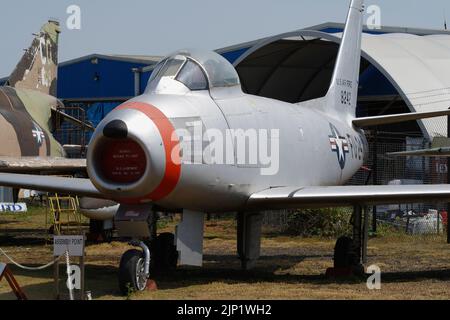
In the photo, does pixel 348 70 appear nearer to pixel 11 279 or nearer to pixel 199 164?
pixel 199 164

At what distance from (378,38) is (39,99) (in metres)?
13.7

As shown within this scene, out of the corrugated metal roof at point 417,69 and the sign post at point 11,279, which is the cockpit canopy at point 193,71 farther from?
the corrugated metal roof at point 417,69

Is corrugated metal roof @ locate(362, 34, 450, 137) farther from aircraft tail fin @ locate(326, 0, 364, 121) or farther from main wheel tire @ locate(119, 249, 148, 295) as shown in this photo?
main wheel tire @ locate(119, 249, 148, 295)

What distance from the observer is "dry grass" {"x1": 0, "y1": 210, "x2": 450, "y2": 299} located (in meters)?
9.35

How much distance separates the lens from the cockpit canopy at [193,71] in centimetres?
1043

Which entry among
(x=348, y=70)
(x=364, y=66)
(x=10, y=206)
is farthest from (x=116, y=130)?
(x=364, y=66)

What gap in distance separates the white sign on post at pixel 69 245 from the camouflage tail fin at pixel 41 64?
12561mm

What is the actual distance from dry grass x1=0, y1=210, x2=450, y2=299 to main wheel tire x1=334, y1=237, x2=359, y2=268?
411 mm

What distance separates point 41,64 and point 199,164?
12.6 metres

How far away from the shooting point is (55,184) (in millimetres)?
12078

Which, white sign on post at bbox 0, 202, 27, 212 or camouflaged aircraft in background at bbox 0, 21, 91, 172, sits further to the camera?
white sign on post at bbox 0, 202, 27, 212

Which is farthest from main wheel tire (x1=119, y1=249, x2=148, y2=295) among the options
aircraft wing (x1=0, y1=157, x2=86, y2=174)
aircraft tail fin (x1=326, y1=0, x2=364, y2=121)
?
aircraft wing (x1=0, y1=157, x2=86, y2=174)

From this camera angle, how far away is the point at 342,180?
1459 centimetres

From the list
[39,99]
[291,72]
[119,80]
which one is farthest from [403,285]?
[119,80]
